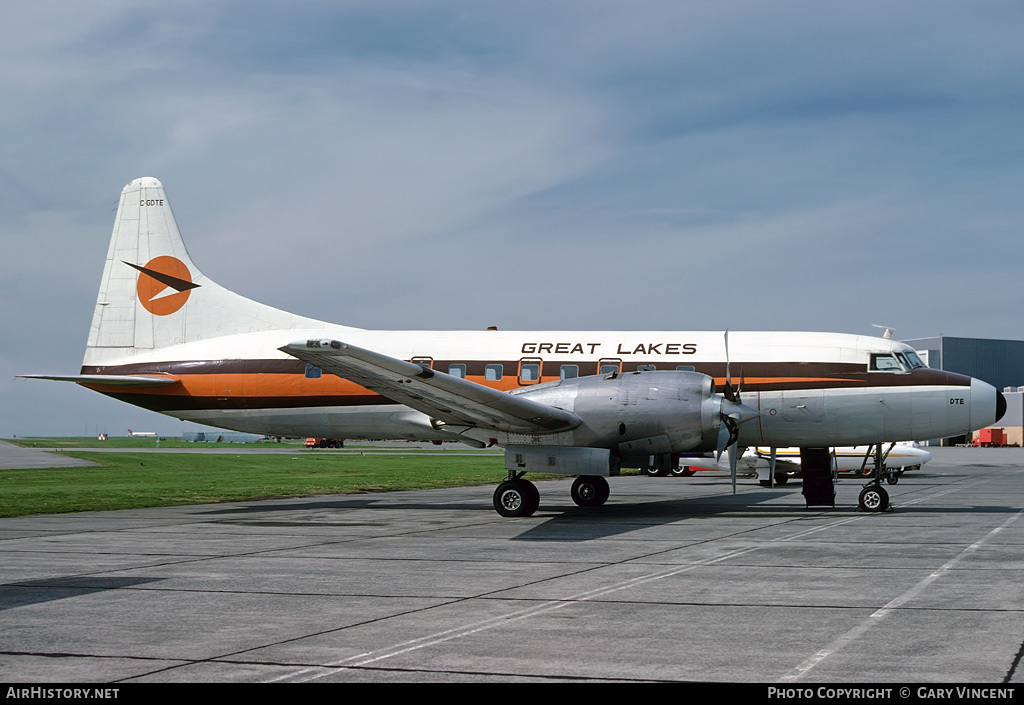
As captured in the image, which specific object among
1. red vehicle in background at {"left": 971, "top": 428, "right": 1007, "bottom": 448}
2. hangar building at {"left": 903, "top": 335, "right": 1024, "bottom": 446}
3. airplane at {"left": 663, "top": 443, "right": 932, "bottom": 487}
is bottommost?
airplane at {"left": 663, "top": 443, "right": 932, "bottom": 487}

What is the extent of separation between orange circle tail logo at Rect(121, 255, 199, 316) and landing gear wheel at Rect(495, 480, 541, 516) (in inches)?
433

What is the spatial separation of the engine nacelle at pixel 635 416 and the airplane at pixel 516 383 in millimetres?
35

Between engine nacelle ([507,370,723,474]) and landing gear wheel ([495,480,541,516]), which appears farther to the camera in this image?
landing gear wheel ([495,480,541,516])

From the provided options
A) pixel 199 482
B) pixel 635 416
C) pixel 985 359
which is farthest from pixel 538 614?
pixel 985 359

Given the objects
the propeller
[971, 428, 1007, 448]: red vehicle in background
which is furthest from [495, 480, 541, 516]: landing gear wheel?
[971, 428, 1007, 448]: red vehicle in background

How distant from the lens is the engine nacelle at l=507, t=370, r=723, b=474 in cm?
2036

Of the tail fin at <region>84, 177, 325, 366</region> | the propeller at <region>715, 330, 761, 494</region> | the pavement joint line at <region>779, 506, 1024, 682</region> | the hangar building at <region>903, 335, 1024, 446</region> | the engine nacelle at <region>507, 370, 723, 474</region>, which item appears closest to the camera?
the pavement joint line at <region>779, 506, 1024, 682</region>

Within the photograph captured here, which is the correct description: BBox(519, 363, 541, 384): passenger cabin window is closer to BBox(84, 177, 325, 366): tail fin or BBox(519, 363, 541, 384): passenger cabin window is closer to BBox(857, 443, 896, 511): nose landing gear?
BBox(84, 177, 325, 366): tail fin

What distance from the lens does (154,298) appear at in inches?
1059

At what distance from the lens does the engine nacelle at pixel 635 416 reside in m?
20.4

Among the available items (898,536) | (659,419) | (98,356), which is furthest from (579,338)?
(98,356)

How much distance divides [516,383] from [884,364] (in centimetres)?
864

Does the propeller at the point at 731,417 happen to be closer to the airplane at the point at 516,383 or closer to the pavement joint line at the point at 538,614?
the airplane at the point at 516,383

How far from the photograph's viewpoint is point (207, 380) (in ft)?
83.1
